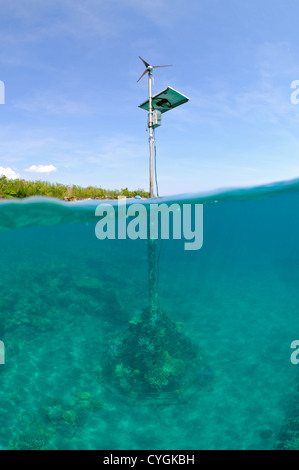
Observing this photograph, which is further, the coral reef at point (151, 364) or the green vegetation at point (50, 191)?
the green vegetation at point (50, 191)

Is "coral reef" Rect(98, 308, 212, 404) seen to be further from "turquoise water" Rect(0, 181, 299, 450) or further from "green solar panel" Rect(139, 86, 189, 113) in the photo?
"green solar panel" Rect(139, 86, 189, 113)

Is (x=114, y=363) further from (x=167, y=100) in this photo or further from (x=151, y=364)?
(x=167, y=100)

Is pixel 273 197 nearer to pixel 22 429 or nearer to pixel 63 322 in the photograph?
pixel 63 322

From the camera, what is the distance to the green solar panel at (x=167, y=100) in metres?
8.76

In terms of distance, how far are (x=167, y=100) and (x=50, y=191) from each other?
683cm

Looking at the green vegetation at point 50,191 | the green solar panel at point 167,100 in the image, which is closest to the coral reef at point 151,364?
the green solar panel at point 167,100

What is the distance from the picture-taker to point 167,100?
30.2 feet

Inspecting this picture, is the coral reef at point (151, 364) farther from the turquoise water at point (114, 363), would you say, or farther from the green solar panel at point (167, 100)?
the green solar panel at point (167, 100)

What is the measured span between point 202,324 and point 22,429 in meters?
9.89

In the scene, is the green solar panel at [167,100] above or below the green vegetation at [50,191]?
above

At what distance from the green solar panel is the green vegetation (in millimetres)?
5829

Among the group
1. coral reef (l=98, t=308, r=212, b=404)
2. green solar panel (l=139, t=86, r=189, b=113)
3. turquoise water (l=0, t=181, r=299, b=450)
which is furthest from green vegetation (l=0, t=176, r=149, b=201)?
coral reef (l=98, t=308, r=212, b=404)

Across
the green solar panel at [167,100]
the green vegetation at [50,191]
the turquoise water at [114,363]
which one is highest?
the green solar panel at [167,100]

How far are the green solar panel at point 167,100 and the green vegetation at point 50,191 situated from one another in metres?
5.83
